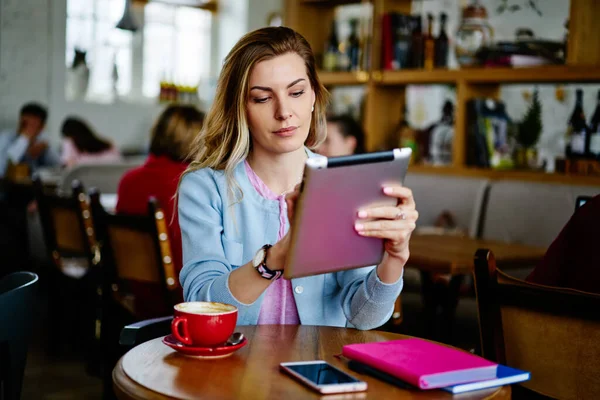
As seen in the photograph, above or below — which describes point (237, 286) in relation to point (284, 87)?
below

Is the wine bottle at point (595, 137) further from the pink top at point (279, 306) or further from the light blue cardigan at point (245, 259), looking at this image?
the pink top at point (279, 306)

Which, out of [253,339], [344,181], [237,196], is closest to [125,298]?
[237,196]

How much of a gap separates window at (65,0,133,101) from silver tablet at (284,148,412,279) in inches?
302

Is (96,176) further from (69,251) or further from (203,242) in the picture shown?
(203,242)

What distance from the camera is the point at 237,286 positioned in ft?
4.98

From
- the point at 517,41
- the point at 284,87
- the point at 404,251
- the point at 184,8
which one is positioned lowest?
the point at 404,251

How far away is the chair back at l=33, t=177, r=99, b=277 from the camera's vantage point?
3373mm

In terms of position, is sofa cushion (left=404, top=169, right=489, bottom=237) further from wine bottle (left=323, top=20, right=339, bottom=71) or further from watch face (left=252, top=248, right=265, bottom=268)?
watch face (left=252, top=248, right=265, bottom=268)

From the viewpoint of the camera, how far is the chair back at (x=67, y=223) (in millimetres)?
3373

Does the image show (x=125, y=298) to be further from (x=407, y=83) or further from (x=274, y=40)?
(x=407, y=83)

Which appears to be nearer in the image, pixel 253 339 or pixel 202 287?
pixel 253 339

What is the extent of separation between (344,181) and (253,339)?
0.37 metres

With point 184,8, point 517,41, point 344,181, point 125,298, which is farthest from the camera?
point 184,8

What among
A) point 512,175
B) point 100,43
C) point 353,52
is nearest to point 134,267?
point 512,175
